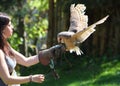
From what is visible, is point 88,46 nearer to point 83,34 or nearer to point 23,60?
point 23,60

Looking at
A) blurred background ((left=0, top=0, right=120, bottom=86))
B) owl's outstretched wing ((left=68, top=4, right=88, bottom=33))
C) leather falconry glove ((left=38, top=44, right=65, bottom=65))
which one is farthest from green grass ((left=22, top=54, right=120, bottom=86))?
owl's outstretched wing ((left=68, top=4, right=88, bottom=33))

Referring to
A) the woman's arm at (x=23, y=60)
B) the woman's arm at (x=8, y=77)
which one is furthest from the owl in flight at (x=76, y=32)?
the woman's arm at (x=23, y=60)

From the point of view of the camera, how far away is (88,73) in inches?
480

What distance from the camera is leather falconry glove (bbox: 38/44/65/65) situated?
4969mm

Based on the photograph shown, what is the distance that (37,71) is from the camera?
1394cm

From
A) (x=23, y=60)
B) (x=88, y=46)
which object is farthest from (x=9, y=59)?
(x=88, y=46)

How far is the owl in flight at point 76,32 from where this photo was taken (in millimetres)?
4637

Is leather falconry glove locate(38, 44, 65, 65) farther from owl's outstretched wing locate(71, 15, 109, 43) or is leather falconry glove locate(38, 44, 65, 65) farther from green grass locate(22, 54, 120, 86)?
green grass locate(22, 54, 120, 86)

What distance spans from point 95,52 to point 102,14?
113 cm

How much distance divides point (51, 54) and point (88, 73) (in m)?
7.18

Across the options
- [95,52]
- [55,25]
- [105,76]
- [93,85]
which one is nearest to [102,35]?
[95,52]

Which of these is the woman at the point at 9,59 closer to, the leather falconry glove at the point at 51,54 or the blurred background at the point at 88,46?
the leather falconry glove at the point at 51,54

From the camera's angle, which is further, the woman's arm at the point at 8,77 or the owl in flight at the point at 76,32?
the woman's arm at the point at 8,77

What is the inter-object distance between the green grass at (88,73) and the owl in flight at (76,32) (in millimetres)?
5347
